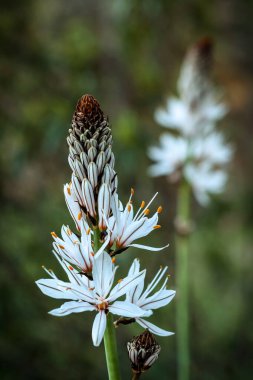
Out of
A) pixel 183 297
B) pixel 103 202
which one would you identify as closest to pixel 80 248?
pixel 103 202

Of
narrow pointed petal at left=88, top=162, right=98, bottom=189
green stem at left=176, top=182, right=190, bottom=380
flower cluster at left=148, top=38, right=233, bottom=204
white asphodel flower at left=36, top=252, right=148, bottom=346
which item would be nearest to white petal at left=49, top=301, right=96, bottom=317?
white asphodel flower at left=36, top=252, right=148, bottom=346

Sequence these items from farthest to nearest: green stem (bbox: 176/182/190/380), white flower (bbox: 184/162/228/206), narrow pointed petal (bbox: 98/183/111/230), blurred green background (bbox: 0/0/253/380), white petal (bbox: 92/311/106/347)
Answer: blurred green background (bbox: 0/0/253/380) → white flower (bbox: 184/162/228/206) → green stem (bbox: 176/182/190/380) → narrow pointed petal (bbox: 98/183/111/230) → white petal (bbox: 92/311/106/347)

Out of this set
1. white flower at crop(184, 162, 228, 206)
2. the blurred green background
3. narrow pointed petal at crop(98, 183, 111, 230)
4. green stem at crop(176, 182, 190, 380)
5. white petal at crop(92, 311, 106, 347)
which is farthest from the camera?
the blurred green background

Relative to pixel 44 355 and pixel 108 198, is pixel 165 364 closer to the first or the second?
pixel 44 355

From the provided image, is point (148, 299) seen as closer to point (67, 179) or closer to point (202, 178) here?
point (202, 178)

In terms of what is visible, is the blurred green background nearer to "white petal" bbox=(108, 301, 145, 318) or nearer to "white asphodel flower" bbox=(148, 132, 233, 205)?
"white asphodel flower" bbox=(148, 132, 233, 205)

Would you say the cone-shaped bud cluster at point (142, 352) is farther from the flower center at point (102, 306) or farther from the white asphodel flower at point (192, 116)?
the white asphodel flower at point (192, 116)
